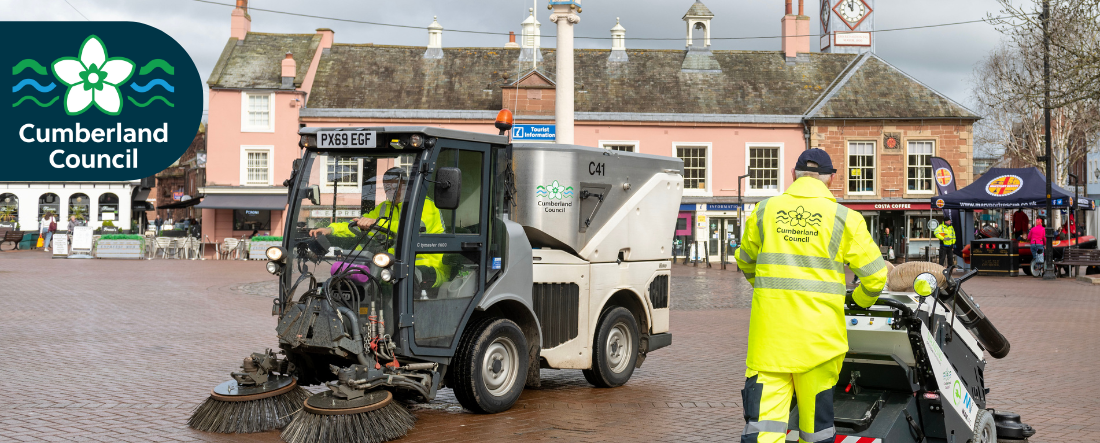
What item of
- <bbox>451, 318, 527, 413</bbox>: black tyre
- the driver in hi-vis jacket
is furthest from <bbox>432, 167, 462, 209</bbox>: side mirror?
<bbox>451, 318, 527, 413</bbox>: black tyre

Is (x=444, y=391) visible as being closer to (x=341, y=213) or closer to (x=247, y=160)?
(x=341, y=213)

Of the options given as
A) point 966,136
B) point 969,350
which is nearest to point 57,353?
point 969,350

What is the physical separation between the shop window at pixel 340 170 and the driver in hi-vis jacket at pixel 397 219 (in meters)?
0.33

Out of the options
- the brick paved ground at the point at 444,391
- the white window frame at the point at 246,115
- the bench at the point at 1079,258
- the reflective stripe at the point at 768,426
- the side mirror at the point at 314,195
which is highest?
the white window frame at the point at 246,115

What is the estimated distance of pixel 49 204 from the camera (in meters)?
56.4

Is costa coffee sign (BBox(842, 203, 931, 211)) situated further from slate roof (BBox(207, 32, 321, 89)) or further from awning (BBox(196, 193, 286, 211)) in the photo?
slate roof (BBox(207, 32, 321, 89))

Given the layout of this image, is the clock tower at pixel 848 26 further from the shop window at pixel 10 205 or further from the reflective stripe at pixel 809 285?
the shop window at pixel 10 205

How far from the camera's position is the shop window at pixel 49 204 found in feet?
184

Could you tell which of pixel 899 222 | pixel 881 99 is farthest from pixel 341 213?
pixel 881 99

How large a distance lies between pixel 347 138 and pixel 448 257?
110 centimetres

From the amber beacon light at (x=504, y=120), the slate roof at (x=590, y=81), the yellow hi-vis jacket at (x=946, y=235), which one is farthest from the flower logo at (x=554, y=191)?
the slate roof at (x=590, y=81)

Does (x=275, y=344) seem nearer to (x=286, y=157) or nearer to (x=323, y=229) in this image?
(x=323, y=229)

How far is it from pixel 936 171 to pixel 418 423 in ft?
89.1

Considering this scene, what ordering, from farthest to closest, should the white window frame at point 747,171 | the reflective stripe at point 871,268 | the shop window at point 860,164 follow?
the white window frame at point 747,171 < the shop window at point 860,164 < the reflective stripe at point 871,268
